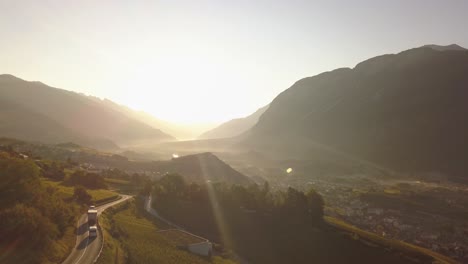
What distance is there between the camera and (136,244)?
201ft

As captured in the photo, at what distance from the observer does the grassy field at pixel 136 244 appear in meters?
53.0

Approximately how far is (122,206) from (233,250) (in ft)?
92.5

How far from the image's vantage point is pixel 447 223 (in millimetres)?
127250

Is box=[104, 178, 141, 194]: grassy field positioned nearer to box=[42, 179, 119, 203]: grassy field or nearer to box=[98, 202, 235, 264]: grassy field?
box=[42, 179, 119, 203]: grassy field

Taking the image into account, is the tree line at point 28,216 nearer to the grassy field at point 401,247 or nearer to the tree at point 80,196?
the tree at point 80,196

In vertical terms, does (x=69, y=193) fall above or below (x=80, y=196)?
above

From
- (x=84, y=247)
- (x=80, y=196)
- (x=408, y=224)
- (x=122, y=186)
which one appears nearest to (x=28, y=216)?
(x=84, y=247)

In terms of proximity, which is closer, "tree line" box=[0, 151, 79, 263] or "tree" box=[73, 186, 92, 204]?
"tree line" box=[0, 151, 79, 263]

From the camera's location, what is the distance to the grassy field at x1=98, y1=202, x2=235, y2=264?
52984 mm

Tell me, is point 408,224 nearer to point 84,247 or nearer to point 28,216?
point 84,247

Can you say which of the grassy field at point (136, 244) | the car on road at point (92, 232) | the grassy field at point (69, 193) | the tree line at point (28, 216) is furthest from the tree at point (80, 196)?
the car on road at point (92, 232)

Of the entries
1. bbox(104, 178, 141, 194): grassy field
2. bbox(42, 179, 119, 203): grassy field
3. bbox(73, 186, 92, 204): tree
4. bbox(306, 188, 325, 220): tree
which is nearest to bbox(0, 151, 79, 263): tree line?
bbox(42, 179, 119, 203): grassy field

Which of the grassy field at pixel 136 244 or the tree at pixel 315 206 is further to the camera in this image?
the tree at pixel 315 206

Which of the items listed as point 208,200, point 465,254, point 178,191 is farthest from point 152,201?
point 465,254
